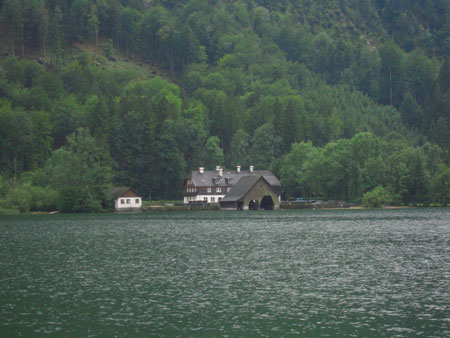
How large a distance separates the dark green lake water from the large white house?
275 ft

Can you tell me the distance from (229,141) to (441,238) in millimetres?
124908

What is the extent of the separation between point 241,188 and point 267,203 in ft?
25.3

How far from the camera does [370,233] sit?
229ft

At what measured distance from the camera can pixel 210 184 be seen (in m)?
155

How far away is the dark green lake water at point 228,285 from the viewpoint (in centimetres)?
2881

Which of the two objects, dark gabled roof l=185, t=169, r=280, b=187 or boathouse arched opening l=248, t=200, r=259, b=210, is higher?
dark gabled roof l=185, t=169, r=280, b=187

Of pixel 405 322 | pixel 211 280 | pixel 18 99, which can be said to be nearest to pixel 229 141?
pixel 18 99

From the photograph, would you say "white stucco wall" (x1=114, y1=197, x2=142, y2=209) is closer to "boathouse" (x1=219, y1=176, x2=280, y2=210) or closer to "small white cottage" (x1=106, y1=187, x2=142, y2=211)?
"small white cottage" (x1=106, y1=187, x2=142, y2=211)

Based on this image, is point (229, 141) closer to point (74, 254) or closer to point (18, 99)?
point (18, 99)

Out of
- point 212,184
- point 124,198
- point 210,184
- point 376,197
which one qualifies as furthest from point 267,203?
point 124,198

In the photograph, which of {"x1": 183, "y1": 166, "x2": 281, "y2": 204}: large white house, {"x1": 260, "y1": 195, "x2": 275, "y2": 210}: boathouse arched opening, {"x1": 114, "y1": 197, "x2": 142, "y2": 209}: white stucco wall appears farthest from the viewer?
{"x1": 183, "y1": 166, "x2": 281, "y2": 204}: large white house

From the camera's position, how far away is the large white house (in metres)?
153

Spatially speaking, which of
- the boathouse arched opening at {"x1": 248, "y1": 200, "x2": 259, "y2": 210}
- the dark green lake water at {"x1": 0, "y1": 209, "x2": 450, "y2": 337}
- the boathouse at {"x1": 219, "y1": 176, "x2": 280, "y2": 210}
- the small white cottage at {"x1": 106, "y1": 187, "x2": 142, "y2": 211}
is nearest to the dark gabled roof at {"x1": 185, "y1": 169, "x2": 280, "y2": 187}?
the boathouse arched opening at {"x1": 248, "y1": 200, "x2": 259, "y2": 210}

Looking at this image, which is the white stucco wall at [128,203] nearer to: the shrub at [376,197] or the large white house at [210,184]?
the large white house at [210,184]
